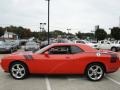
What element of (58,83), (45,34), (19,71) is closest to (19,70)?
(19,71)

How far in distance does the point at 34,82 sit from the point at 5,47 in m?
17.5

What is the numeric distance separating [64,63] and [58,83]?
0.88 m

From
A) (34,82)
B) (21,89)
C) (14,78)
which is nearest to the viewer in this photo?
(21,89)

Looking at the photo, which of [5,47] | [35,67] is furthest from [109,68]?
[5,47]

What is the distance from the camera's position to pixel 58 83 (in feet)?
26.9

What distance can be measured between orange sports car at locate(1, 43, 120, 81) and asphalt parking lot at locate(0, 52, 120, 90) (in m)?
0.32

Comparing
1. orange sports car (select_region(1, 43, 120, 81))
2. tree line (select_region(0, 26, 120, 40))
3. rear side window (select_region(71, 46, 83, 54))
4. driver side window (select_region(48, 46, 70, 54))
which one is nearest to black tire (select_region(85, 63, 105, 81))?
orange sports car (select_region(1, 43, 120, 81))

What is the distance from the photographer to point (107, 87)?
761cm

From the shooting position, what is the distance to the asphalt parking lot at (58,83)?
295 inches

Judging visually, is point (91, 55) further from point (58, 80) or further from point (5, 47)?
point (5, 47)

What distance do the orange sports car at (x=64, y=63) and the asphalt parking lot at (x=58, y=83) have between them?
0.32m

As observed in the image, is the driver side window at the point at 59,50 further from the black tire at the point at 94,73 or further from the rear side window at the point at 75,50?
the black tire at the point at 94,73

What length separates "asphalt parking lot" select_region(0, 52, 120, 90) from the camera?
750cm

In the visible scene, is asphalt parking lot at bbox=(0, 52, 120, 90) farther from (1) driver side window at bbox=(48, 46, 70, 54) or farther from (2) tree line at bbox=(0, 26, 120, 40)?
(2) tree line at bbox=(0, 26, 120, 40)
